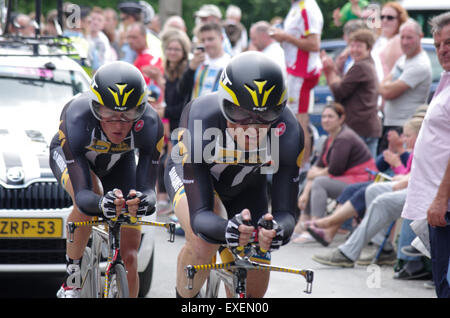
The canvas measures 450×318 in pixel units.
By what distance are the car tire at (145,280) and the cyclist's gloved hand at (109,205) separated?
86.0 inches

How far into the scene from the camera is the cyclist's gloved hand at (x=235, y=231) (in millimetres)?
3768

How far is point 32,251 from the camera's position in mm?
6199

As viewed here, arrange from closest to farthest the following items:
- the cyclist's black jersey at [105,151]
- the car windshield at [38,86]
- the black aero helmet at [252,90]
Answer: the black aero helmet at [252,90], the cyclist's black jersey at [105,151], the car windshield at [38,86]

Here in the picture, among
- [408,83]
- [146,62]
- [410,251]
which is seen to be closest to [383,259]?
[410,251]

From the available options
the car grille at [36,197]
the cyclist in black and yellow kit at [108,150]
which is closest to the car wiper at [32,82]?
the car grille at [36,197]

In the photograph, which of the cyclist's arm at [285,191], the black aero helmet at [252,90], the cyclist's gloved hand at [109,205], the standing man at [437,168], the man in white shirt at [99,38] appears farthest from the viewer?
the man in white shirt at [99,38]

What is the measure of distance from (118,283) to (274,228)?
1.32 meters

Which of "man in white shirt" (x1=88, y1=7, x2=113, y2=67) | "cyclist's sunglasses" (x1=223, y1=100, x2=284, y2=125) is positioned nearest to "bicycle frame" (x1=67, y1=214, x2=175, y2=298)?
"cyclist's sunglasses" (x1=223, y1=100, x2=284, y2=125)

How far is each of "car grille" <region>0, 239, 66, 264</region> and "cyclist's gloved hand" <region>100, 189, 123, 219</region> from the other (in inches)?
70.6

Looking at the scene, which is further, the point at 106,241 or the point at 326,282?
the point at 326,282

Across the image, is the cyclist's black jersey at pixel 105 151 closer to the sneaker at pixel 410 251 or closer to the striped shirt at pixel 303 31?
the sneaker at pixel 410 251

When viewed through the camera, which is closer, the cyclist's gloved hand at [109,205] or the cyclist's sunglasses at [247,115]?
the cyclist's sunglasses at [247,115]

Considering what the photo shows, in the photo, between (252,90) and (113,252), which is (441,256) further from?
(113,252)

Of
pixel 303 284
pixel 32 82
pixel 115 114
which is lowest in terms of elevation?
pixel 303 284
